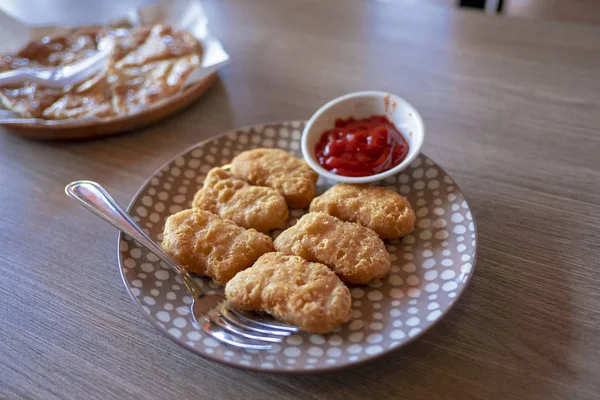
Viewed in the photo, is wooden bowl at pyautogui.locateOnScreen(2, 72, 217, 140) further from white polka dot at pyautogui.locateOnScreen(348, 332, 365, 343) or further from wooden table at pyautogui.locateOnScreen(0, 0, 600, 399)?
white polka dot at pyautogui.locateOnScreen(348, 332, 365, 343)

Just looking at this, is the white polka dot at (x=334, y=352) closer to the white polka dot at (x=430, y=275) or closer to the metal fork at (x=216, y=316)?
the metal fork at (x=216, y=316)

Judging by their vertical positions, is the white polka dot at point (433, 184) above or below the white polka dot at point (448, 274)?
above

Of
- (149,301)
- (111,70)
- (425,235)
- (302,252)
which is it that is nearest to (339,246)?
(302,252)

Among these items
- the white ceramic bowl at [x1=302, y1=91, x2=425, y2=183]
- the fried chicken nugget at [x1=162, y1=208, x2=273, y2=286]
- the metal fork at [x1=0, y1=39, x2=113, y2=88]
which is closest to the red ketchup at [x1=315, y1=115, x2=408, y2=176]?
the white ceramic bowl at [x1=302, y1=91, x2=425, y2=183]

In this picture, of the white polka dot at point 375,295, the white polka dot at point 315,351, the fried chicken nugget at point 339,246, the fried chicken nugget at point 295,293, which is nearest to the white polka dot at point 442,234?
the fried chicken nugget at point 339,246

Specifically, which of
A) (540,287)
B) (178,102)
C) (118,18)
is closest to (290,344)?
(540,287)

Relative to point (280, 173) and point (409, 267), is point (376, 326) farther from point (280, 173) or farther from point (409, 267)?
point (280, 173)
